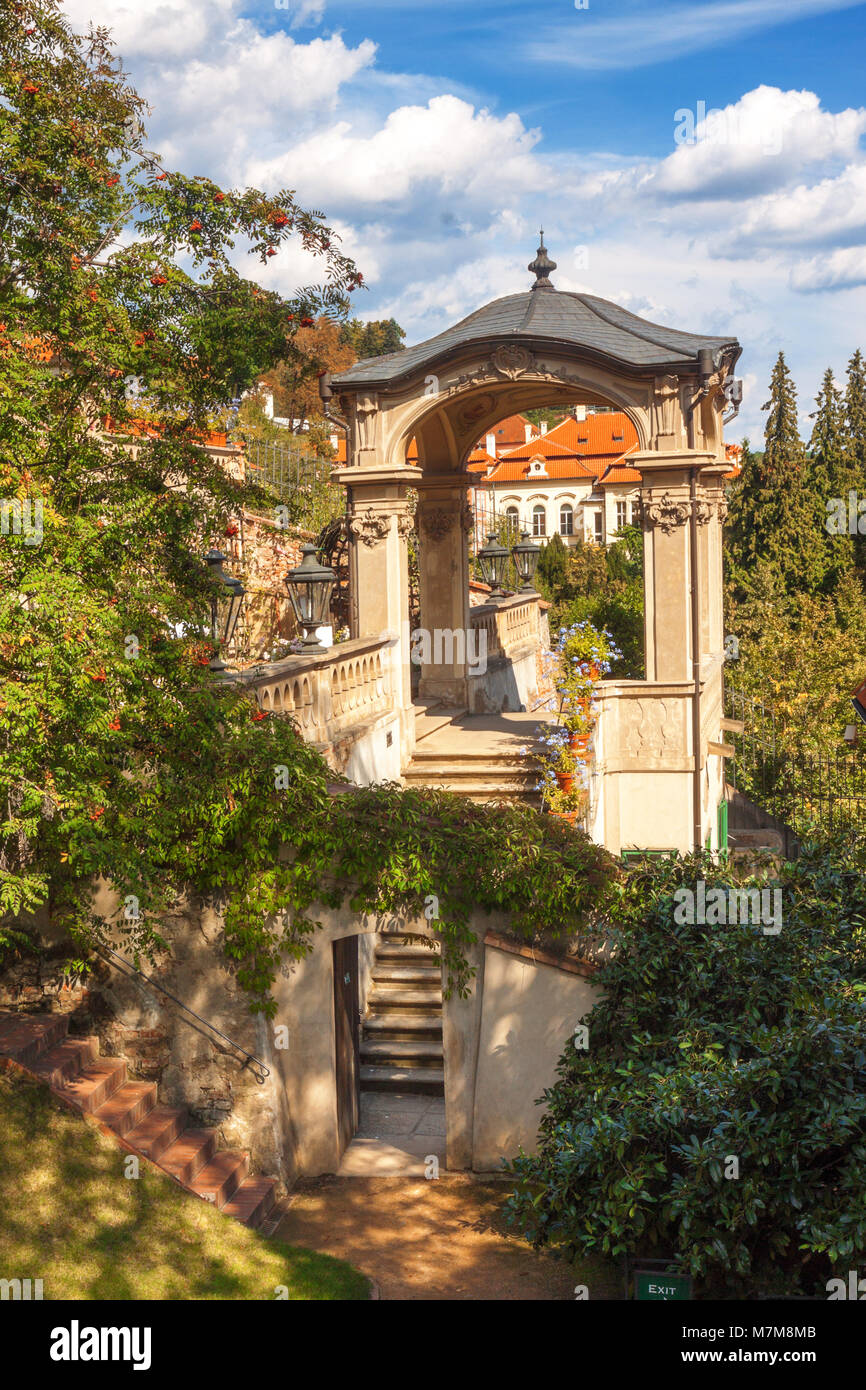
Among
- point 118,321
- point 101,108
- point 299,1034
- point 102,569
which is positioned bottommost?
point 299,1034

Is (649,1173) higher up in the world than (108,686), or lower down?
lower down

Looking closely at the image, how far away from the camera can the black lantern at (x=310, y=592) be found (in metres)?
12.0

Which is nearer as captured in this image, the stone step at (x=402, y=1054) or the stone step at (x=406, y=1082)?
the stone step at (x=406, y=1082)

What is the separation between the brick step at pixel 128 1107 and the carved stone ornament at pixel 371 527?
6717 millimetres

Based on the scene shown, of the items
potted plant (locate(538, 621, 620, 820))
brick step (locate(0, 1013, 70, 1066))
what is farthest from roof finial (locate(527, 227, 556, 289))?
brick step (locate(0, 1013, 70, 1066))

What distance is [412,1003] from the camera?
13.6m

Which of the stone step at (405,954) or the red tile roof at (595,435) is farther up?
the red tile roof at (595,435)

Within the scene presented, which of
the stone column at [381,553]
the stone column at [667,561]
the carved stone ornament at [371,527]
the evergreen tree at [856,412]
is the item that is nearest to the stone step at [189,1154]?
the stone column at [381,553]

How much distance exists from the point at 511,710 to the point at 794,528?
64.1 ft

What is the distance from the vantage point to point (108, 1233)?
A: 8430 millimetres

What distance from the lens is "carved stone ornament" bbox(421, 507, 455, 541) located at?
17.3 m

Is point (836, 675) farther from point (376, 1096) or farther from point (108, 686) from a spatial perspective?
point (108, 686)

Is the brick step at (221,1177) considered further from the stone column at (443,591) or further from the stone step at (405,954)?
the stone column at (443,591)

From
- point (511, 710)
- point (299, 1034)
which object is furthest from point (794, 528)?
point (299, 1034)
